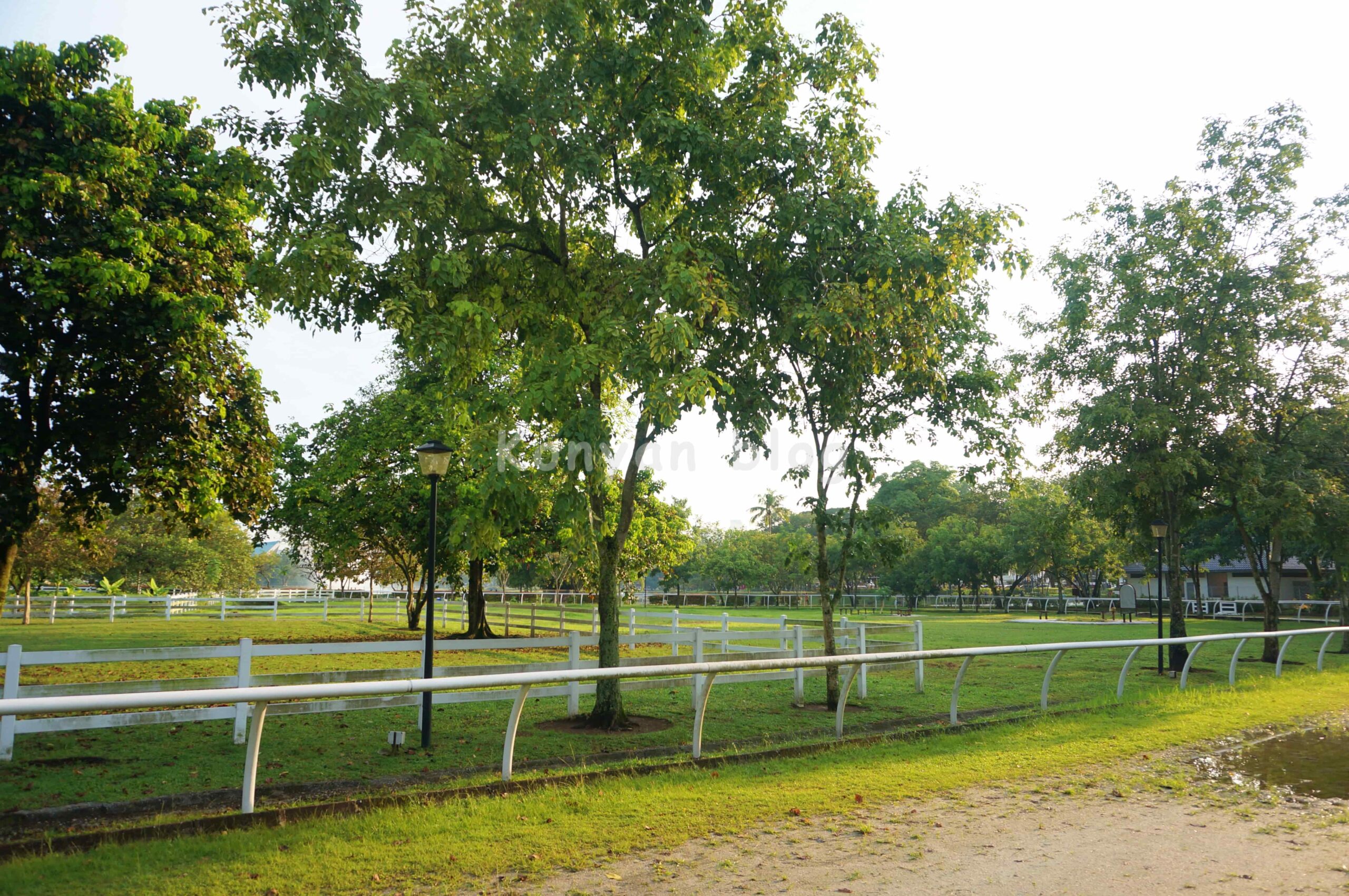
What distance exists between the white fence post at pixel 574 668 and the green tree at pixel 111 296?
23.8ft

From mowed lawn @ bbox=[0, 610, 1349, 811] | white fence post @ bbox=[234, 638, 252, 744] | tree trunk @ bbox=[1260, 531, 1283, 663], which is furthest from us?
tree trunk @ bbox=[1260, 531, 1283, 663]

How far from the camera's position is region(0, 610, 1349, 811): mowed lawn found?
351 inches

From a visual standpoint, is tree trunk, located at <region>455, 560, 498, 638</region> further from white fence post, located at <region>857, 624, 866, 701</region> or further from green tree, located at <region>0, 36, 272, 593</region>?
white fence post, located at <region>857, 624, 866, 701</region>

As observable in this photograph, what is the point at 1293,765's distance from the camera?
8.72 metres

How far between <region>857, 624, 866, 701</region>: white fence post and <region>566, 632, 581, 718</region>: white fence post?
17.1 ft

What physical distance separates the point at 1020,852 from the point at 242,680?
26.5 feet

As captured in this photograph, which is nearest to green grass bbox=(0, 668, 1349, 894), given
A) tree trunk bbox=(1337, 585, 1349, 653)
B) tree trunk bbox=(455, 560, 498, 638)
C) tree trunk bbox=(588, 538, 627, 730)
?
tree trunk bbox=(588, 538, 627, 730)

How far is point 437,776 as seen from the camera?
8672 mm

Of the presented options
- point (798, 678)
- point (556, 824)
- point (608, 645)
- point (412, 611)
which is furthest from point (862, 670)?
point (412, 611)

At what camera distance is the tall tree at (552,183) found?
10.4 m

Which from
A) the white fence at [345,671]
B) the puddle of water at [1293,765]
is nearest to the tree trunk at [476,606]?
the white fence at [345,671]

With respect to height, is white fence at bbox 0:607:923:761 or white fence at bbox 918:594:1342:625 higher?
white fence at bbox 0:607:923:761

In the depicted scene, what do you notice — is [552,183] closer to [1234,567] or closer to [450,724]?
[450,724]

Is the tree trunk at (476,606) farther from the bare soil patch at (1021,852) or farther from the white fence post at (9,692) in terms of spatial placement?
the bare soil patch at (1021,852)
